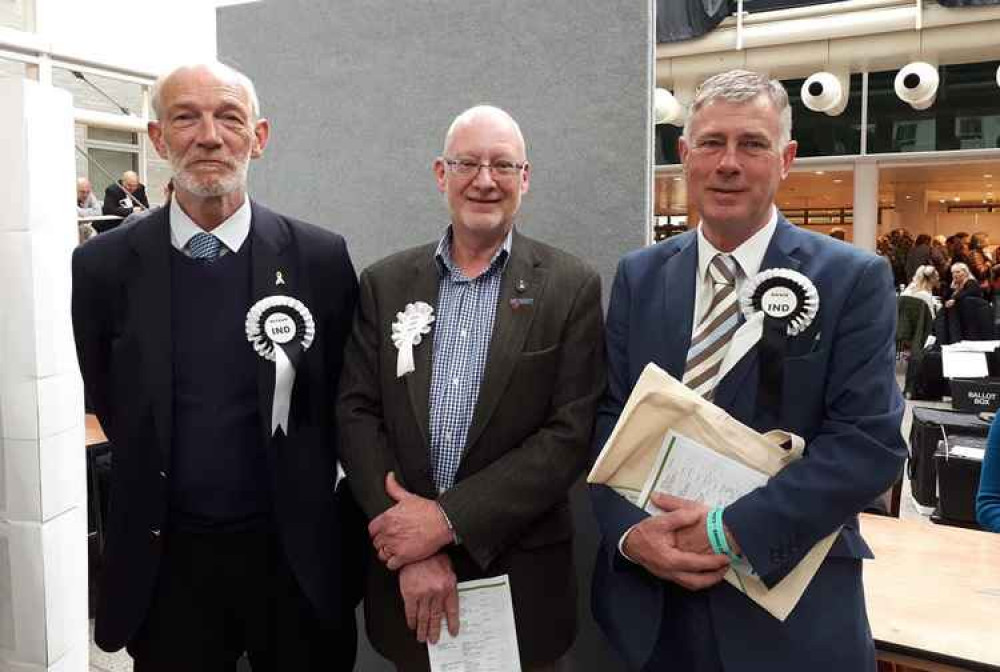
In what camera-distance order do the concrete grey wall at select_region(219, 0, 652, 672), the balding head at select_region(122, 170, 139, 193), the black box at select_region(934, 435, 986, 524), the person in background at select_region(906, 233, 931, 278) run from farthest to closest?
the person in background at select_region(906, 233, 931, 278)
the balding head at select_region(122, 170, 139, 193)
the black box at select_region(934, 435, 986, 524)
the concrete grey wall at select_region(219, 0, 652, 672)

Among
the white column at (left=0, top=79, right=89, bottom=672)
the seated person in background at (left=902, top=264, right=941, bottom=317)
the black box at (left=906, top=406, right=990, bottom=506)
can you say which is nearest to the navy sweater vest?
the white column at (left=0, top=79, right=89, bottom=672)

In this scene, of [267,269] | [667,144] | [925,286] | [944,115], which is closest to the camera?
[267,269]

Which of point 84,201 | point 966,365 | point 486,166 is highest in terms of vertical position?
point 84,201

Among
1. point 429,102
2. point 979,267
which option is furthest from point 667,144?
point 429,102

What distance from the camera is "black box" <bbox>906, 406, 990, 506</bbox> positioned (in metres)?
4.00

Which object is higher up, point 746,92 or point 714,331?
point 746,92

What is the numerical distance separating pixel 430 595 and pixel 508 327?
599 millimetres

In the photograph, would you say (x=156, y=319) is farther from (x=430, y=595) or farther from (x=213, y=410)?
(x=430, y=595)

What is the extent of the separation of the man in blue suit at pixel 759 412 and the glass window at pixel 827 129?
9741mm

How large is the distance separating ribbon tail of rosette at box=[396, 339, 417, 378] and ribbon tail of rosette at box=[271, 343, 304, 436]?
239mm

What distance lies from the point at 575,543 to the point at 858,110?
989 cm

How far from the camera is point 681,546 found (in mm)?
1524

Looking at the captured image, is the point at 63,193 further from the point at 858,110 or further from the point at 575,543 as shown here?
the point at 858,110

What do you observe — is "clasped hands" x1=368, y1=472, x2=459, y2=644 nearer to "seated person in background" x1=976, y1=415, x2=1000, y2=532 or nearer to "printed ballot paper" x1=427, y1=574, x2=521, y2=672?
"printed ballot paper" x1=427, y1=574, x2=521, y2=672
